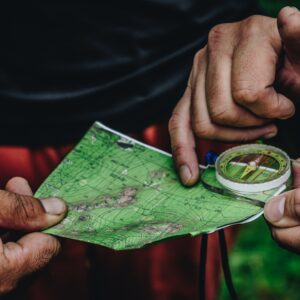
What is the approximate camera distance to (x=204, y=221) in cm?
119

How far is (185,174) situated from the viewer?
1.33m

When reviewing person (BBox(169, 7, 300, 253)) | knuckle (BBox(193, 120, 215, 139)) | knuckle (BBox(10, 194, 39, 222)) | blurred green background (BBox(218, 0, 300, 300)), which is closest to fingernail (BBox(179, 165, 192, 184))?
person (BBox(169, 7, 300, 253))

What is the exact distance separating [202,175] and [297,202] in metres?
0.32

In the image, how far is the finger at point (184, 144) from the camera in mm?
1338

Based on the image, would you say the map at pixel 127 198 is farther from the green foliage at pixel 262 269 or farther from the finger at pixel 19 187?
the green foliage at pixel 262 269

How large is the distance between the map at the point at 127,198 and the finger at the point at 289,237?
6cm

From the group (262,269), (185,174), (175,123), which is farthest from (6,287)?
(262,269)

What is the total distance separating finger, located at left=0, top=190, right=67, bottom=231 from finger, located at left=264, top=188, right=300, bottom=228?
461 millimetres

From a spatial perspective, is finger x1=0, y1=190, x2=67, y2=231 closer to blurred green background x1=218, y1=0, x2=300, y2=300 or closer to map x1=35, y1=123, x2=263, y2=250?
map x1=35, y1=123, x2=263, y2=250

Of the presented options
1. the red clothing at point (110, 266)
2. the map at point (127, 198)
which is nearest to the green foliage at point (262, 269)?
the red clothing at point (110, 266)

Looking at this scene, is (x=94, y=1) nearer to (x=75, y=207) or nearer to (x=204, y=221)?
(x=75, y=207)

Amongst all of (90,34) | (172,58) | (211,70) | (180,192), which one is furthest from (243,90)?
(90,34)

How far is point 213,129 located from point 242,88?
148 millimetres

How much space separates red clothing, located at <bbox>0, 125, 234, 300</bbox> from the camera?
5.68ft
